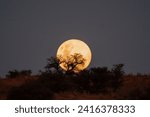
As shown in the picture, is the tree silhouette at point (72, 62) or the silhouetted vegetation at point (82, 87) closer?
the silhouetted vegetation at point (82, 87)

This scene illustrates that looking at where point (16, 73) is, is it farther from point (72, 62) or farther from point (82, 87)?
point (82, 87)

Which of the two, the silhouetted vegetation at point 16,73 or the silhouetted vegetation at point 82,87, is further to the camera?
the silhouetted vegetation at point 16,73

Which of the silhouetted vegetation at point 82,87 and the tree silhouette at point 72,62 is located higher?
Answer: the tree silhouette at point 72,62

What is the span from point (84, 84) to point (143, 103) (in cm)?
1064

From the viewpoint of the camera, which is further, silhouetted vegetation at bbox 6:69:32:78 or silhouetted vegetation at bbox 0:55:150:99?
silhouetted vegetation at bbox 6:69:32:78

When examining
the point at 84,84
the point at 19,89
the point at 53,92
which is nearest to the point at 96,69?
the point at 84,84

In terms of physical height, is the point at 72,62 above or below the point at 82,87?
above

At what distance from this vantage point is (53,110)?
896 inches

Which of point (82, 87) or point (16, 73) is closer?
point (82, 87)

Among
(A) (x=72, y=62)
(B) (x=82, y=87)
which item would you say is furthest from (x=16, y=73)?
(B) (x=82, y=87)

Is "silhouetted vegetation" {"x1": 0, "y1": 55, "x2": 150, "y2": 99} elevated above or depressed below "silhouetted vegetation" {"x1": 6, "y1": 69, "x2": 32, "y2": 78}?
below

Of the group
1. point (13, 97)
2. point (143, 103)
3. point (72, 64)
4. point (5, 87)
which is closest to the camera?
point (143, 103)

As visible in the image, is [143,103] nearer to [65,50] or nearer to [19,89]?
[19,89]

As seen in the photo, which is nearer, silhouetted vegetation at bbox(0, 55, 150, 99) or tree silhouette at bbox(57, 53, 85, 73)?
silhouetted vegetation at bbox(0, 55, 150, 99)
